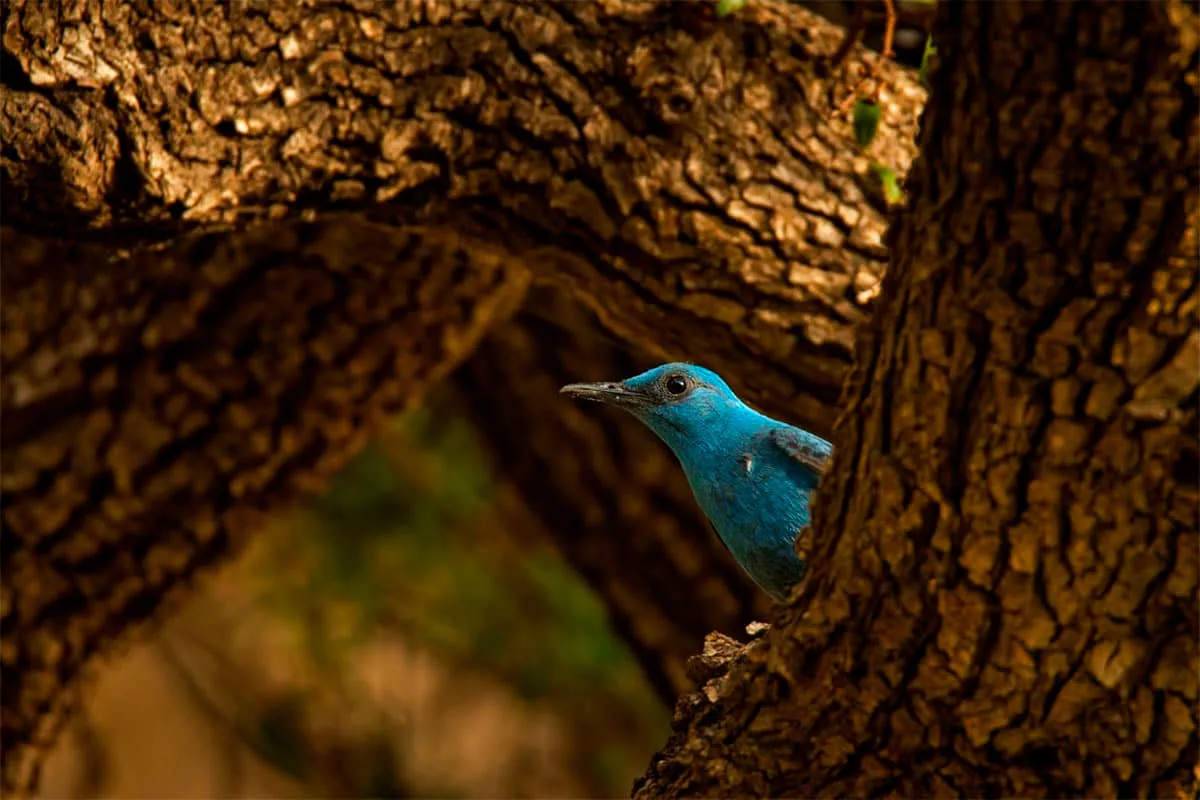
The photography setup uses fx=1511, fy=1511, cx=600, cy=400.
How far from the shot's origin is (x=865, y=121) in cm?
351

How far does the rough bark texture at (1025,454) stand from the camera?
190 cm

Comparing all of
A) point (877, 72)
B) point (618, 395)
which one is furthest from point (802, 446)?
point (877, 72)

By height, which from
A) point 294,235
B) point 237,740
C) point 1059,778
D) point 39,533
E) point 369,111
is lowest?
point 237,740

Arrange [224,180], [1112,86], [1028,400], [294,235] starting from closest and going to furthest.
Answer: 1. [1112,86]
2. [1028,400]
3. [224,180]
4. [294,235]

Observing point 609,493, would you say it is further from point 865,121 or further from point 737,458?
point 865,121

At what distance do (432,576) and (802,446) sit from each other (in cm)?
414

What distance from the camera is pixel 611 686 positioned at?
7.95 metres

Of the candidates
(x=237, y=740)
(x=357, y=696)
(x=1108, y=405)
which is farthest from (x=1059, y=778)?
(x=237, y=740)

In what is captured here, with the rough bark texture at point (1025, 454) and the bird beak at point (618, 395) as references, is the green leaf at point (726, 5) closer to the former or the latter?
the bird beak at point (618, 395)

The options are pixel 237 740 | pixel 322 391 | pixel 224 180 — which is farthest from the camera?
pixel 237 740

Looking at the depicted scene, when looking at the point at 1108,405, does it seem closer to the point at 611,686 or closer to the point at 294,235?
the point at 294,235

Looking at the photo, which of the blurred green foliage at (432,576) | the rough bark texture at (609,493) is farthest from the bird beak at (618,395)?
the blurred green foliage at (432,576)

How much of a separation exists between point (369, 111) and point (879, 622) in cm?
172

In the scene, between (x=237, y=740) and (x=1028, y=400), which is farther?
(x=237, y=740)
